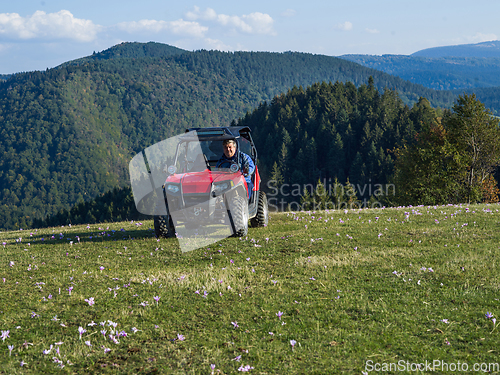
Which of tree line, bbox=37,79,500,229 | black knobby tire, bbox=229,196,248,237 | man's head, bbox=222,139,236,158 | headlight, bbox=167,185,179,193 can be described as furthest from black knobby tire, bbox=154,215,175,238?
tree line, bbox=37,79,500,229

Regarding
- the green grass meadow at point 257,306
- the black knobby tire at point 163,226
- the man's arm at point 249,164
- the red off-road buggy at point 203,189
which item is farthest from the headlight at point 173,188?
the man's arm at point 249,164

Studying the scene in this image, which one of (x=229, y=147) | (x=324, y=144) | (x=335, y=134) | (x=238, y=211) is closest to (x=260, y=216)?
(x=238, y=211)

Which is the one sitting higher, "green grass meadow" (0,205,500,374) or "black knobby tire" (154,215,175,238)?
"black knobby tire" (154,215,175,238)

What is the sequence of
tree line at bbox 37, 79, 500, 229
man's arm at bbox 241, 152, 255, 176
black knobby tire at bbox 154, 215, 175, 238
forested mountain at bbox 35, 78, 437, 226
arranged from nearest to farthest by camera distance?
black knobby tire at bbox 154, 215, 175, 238 < man's arm at bbox 241, 152, 255, 176 < tree line at bbox 37, 79, 500, 229 < forested mountain at bbox 35, 78, 437, 226

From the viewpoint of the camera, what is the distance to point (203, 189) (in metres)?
11.2

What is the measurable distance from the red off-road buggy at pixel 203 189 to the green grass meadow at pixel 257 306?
82 centimetres

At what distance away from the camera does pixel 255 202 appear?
44.3ft

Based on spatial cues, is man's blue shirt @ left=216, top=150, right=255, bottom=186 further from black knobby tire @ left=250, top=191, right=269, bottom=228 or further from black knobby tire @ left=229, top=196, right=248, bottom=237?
black knobby tire @ left=250, top=191, right=269, bottom=228

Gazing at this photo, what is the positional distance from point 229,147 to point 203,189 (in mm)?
2121

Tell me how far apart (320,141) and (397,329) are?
148055mm

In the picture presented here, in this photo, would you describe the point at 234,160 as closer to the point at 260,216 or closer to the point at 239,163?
the point at 239,163

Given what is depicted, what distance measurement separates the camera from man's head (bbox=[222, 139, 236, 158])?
12560mm

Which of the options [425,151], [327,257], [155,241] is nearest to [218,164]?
[155,241]

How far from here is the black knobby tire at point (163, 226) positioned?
1207 centimetres
